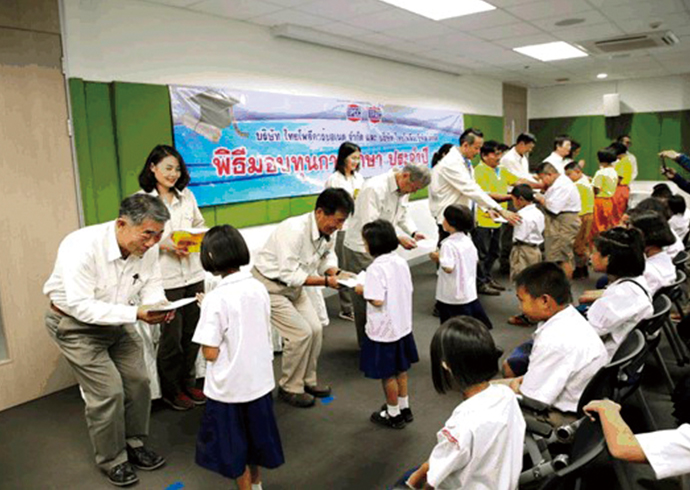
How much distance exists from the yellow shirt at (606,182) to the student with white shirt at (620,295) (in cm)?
429

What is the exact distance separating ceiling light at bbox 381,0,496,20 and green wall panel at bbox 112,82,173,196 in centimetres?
199

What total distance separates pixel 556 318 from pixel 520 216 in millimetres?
2724

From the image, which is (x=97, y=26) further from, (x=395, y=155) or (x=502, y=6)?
(x=395, y=155)

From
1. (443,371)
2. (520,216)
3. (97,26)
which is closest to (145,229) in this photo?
(443,371)

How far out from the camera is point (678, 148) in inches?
360

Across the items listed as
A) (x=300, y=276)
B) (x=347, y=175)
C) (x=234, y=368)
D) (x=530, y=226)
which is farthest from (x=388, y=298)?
(x=530, y=226)

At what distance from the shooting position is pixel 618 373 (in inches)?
80.5

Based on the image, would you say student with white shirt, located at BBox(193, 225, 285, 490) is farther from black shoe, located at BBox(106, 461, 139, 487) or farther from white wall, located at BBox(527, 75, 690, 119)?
white wall, located at BBox(527, 75, 690, 119)

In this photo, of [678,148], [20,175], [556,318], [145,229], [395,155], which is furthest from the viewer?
[678,148]

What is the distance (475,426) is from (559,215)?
4330mm

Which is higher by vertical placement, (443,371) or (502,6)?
(502,6)

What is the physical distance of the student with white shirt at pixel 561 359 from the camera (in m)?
1.89

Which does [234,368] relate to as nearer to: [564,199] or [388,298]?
[388,298]

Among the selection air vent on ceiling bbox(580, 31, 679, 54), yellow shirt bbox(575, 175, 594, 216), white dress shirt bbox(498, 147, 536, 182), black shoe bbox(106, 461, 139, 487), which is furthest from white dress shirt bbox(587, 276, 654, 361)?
air vent on ceiling bbox(580, 31, 679, 54)
